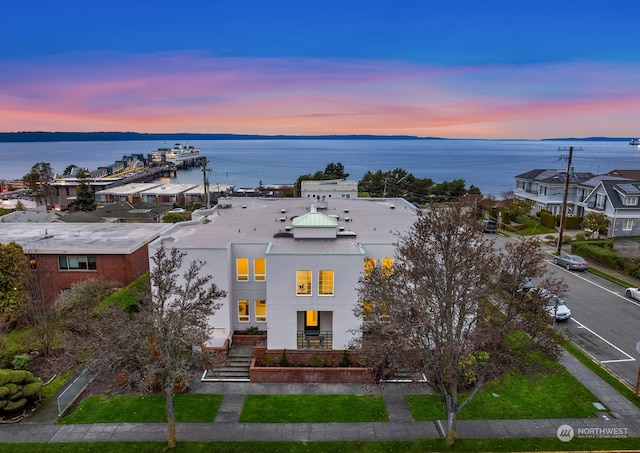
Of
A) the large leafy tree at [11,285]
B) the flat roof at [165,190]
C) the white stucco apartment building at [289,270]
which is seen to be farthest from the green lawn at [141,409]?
the flat roof at [165,190]

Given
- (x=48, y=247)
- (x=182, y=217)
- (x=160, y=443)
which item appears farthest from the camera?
(x=182, y=217)

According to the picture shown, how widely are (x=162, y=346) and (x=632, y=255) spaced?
130 ft

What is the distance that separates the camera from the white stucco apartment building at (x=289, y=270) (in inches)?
843

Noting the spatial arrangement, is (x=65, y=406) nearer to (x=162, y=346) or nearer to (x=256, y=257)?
(x=162, y=346)

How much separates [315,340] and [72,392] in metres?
11.5

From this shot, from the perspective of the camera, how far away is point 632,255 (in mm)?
36750

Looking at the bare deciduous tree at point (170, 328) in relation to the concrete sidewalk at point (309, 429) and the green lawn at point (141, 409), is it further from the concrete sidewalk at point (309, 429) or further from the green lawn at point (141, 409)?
the green lawn at point (141, 409)

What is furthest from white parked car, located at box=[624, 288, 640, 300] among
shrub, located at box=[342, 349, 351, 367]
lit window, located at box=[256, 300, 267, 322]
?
lit window, located at box=[256, 300, 267, 322]

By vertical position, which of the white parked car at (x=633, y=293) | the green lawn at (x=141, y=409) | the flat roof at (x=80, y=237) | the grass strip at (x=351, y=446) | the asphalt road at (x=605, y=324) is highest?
the flat roof at (x=80, y=237)

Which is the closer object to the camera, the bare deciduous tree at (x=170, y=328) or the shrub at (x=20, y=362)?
the bare deciduous tree at (x=170, y=328)

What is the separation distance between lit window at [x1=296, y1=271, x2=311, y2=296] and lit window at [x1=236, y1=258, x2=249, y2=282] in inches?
150

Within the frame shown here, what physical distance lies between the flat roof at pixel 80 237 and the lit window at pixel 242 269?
22.4 feet

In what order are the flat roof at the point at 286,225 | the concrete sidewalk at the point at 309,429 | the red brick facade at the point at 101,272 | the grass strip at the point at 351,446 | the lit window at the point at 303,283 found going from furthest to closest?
the red brick facade at the point at 101,272 → the flat roof at the point at 286,225 → the lit window at the point at 303,283 → the concrete sidewalk at the point at 309,429 → the grass strip at the point at 351,446

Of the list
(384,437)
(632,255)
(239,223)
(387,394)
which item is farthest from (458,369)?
(632,255)
